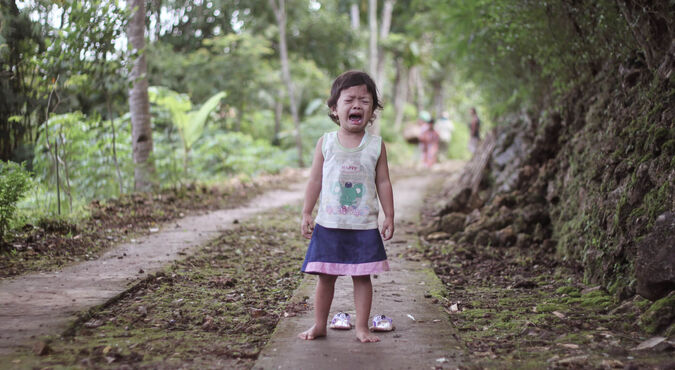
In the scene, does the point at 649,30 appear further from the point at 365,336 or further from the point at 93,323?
the point at 93,323

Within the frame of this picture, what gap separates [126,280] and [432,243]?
3421mm

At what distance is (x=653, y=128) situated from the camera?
3949 millimetres

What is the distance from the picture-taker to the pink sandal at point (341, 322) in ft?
11.2

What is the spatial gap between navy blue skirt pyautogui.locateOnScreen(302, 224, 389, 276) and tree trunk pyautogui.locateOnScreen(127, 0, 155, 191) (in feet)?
17.2

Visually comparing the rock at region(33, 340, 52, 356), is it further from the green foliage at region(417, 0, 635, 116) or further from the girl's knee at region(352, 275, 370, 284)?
the green foliage at region(417, 0, 635, 116)

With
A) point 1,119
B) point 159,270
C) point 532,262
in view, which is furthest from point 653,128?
point 1,119

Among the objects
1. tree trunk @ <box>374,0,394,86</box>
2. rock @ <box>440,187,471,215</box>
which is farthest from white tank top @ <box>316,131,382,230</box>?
tree trunk @ <box>374,0,394,86</box>

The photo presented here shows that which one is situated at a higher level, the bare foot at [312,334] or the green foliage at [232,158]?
the green foliage at [232,158]

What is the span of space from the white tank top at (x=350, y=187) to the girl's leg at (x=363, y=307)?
318 millimetres

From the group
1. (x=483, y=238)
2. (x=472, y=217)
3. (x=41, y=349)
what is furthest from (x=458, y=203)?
(x=41, y=349)

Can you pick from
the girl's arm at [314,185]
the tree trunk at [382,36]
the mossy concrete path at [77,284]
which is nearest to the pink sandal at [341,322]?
the girl's arm at [314,185]

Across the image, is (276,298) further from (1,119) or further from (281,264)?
(1,119)

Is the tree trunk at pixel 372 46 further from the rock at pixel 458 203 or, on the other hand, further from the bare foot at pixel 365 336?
the bare foot at pixel 365 336

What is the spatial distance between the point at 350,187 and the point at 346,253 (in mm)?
373
